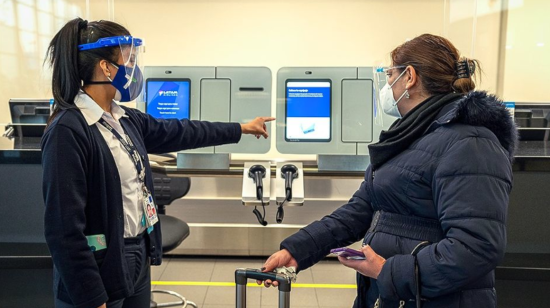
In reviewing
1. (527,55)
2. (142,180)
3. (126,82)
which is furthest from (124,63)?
(527,55)

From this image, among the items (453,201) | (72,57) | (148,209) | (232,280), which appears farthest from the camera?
(232,280)

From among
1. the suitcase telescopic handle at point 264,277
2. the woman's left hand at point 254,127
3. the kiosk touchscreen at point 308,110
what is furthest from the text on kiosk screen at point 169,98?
the suitcase telescopic handle at point 264,277

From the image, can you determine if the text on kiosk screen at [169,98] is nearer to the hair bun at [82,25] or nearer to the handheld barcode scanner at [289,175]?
the handheld barcode scanner at [289,175]

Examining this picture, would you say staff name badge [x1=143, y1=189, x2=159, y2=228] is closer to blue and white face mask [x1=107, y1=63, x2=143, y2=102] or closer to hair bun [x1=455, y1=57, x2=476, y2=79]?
blue and white face mask [x1=107, y1=63, x2=143, y2=102]

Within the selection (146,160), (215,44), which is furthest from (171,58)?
(146,160)

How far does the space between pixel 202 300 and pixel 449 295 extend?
2.63m

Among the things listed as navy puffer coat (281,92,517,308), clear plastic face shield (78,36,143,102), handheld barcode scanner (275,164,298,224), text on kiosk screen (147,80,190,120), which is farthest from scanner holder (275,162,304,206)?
navy puffer coat (281,92,517,308)

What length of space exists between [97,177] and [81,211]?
0.12m

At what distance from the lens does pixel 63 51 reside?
1638 millimetres

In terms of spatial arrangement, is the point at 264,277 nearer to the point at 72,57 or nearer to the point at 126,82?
the point at 126,82

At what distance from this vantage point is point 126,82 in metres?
1.77

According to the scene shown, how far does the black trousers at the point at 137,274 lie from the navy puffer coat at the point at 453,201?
83cm

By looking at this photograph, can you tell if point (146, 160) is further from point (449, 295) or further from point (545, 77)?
point (545, 77)

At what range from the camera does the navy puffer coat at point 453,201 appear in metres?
1.24
